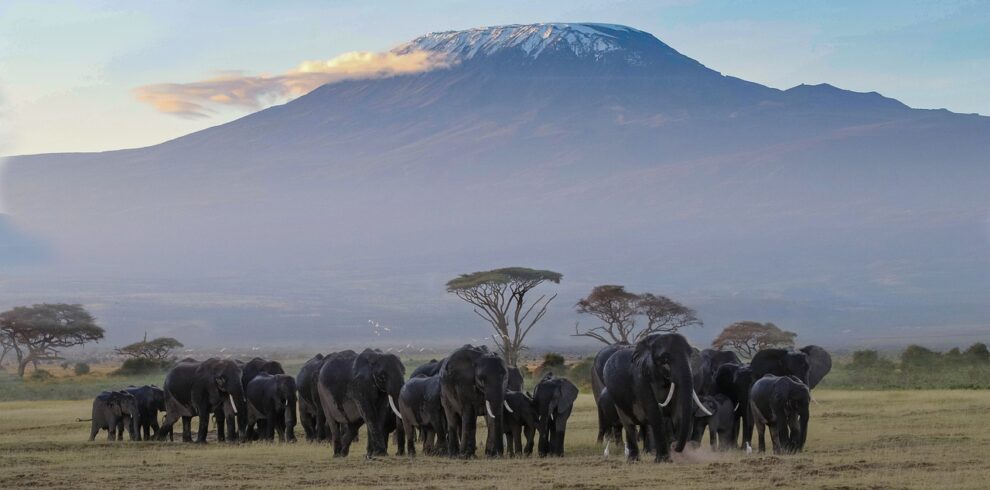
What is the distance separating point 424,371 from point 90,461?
26.5 feet

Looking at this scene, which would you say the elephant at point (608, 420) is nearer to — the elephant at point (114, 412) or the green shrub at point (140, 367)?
the elephant at point (114, 412)

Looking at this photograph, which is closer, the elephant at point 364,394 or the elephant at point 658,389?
the elephant at point 658,389

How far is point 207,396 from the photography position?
117ft

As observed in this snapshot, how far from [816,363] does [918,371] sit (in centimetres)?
3151

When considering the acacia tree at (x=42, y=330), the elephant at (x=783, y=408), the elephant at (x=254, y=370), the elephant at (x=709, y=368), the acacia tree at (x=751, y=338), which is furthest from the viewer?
the acacia tree at (x=42, y=330)

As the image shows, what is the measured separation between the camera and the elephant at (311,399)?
33.2m

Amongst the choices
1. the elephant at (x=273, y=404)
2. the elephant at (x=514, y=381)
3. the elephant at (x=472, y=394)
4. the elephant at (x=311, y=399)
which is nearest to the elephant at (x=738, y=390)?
the elephant at (x=472, y=394)

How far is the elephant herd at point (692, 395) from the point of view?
80.8 feet

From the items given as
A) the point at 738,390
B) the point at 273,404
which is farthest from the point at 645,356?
the point at 273,404

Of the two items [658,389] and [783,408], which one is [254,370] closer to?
[658,389]

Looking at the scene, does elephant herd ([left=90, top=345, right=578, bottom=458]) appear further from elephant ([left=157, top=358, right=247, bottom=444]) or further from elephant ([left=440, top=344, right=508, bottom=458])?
elephant ([left=157, top=358, right=247, bottom=444])

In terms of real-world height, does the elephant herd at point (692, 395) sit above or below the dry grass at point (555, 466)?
above

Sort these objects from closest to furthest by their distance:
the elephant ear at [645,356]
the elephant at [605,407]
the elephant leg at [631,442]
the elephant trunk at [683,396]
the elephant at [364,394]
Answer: the elephant trunk at [683,396] < the elephant ear at [645,356] < the elephant leg at [631,442] < the elephant at [605,407] < the elephant at [364,394]

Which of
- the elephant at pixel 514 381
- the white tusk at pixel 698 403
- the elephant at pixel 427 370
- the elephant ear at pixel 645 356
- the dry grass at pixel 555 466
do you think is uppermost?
the elephant ear at pixel 645 356
